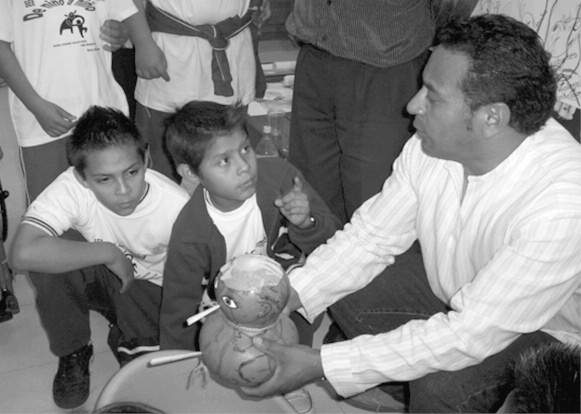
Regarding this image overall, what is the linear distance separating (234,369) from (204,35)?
139 centimetres

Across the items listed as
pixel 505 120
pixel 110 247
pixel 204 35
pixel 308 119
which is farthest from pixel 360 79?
pixel 110 247

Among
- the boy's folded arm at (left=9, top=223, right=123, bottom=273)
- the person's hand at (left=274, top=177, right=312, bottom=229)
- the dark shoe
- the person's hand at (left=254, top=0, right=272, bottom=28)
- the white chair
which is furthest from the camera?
the person's hand at (left=254, top=0, right=272, bottom=28)

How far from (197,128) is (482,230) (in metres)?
0.78

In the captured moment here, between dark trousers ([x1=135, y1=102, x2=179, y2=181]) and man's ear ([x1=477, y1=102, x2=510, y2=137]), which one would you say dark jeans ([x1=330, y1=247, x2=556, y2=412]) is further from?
dark trousers ([x1=135, y1=102, x2=179, y2=181])

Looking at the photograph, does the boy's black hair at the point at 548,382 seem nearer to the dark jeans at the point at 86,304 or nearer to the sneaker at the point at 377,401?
the sneaker at the point at 377,401

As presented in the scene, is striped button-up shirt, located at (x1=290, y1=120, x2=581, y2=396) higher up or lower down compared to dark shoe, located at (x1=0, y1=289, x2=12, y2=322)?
higher up

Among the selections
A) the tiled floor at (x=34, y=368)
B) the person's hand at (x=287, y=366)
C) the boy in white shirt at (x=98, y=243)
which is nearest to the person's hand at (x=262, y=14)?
the boy in white shirt at (x=98, y=243)

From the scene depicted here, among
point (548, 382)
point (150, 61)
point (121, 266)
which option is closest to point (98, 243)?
point (121, 266)

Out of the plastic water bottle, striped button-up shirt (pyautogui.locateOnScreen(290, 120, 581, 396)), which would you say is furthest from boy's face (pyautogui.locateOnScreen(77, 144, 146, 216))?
the plastic water bottle

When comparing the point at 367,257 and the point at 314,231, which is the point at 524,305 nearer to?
the point at 367,257

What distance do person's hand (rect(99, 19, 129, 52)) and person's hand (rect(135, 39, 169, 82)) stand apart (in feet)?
0.23

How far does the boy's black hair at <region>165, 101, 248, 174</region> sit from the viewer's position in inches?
72.3

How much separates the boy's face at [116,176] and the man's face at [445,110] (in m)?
0.82

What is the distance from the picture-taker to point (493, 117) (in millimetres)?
1503
